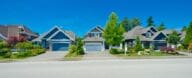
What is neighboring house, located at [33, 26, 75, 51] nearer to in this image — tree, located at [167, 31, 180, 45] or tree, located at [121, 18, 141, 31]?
tree, located at [167, 31, 180, 45]

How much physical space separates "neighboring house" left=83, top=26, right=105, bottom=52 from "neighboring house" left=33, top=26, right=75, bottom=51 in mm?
3496

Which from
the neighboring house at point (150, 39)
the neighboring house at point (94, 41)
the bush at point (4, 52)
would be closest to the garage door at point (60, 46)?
the neighboring house at point (94, 41)

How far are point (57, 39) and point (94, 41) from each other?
26.5ft

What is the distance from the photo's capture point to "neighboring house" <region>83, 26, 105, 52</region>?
222 ft

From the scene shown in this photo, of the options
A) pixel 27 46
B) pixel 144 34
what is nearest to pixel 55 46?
pixel 27 46

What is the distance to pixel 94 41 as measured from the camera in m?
67.5

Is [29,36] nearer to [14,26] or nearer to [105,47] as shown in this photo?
[14,26]

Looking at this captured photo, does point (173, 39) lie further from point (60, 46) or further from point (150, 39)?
point (60, 46)

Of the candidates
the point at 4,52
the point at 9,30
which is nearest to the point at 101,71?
the point at 4,52

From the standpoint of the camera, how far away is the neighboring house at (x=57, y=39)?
215 ft

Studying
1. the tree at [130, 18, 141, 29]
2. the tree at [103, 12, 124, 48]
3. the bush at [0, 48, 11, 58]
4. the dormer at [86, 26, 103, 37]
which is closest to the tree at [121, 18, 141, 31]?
the tree at [130, 18, 141, 29]

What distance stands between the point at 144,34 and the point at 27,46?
93.8 ft

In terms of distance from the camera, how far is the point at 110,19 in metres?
54.7

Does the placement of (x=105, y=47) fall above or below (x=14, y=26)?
below
